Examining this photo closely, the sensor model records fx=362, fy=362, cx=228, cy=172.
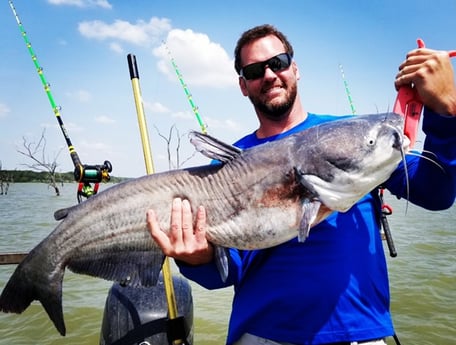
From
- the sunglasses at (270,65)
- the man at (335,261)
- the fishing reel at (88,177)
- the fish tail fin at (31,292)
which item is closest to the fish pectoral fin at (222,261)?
the man at (335,261)

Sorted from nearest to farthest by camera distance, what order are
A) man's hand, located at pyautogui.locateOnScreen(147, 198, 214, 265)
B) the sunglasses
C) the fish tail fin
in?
man's hand, located at pyautogui.locateOnScreen(147, 198, 214, 265) < the fish tail fin < the sunglasses

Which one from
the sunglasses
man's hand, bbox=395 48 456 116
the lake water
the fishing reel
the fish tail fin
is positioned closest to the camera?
man's hand, bbox=395 48 456 116

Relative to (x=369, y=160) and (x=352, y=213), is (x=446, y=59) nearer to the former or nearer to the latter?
(x=369, y=160)

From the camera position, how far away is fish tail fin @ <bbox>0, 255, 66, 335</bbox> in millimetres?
2424

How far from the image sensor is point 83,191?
12.9 feet

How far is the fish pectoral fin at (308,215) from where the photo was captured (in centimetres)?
195

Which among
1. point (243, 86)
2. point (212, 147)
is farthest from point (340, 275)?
point (243, 86)

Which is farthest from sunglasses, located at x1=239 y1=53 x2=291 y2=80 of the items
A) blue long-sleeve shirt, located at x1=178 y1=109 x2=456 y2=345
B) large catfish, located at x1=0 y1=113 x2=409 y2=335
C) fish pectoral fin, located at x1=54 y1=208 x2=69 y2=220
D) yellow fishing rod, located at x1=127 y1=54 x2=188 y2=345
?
fish pectoral fin, located at x1=54 y1=208 x2=69 y2=220

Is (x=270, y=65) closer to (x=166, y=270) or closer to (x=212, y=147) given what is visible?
(x=212, y=147)

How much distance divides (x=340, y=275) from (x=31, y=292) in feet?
6.63

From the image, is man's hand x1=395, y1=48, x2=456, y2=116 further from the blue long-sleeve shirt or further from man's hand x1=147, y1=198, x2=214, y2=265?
man's hand x1=147, y1=198, x2=214, y2=265

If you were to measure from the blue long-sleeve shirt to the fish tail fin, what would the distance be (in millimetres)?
1234

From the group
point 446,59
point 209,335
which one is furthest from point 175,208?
point 209,335

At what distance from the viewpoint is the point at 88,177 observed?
3908mm
